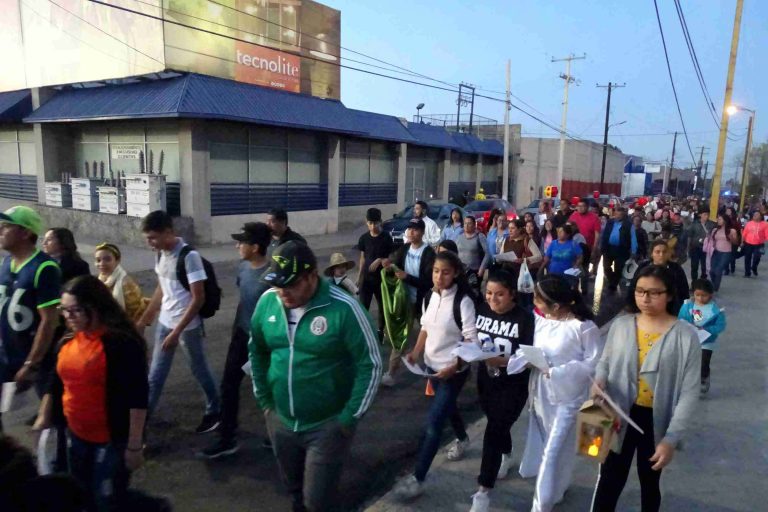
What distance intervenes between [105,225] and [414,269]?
13.5 meters

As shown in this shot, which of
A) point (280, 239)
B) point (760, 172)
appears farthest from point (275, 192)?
point (760, 172)

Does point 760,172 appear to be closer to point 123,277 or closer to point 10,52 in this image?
point 10,52

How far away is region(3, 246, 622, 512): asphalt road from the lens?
390 centimetres

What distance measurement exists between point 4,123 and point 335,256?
71.3ft

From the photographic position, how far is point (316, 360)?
276 cm

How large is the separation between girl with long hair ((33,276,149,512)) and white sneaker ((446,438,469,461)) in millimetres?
2384

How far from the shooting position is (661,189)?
7000cm

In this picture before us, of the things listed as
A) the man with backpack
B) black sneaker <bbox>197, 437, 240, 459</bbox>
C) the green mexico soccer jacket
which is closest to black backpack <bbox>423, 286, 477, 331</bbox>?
the green mexico soccer jacket

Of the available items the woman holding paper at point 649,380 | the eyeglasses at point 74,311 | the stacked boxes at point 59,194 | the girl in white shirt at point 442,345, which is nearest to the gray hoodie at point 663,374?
the woman holding paper at point 649,380

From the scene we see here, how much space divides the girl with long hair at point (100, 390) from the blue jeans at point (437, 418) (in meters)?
1.78

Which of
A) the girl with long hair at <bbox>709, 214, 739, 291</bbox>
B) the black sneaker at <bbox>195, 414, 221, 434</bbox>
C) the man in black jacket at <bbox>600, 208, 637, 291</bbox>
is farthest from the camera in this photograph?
the girl with long hair at <bbox>709, 214, 739, 291</bbox>

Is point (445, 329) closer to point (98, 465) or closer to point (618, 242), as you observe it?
point (98, 465)

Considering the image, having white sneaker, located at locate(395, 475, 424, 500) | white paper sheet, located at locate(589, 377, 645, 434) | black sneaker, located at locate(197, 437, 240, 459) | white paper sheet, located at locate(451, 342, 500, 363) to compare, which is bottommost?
black sneaker, located at locate(197, 437, 240, 459)

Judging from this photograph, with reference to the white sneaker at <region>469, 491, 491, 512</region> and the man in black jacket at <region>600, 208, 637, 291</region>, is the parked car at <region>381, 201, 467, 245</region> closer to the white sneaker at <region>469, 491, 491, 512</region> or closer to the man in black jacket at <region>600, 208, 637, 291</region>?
the man in black jacket at <region>600, 208, 637, 291</region>
